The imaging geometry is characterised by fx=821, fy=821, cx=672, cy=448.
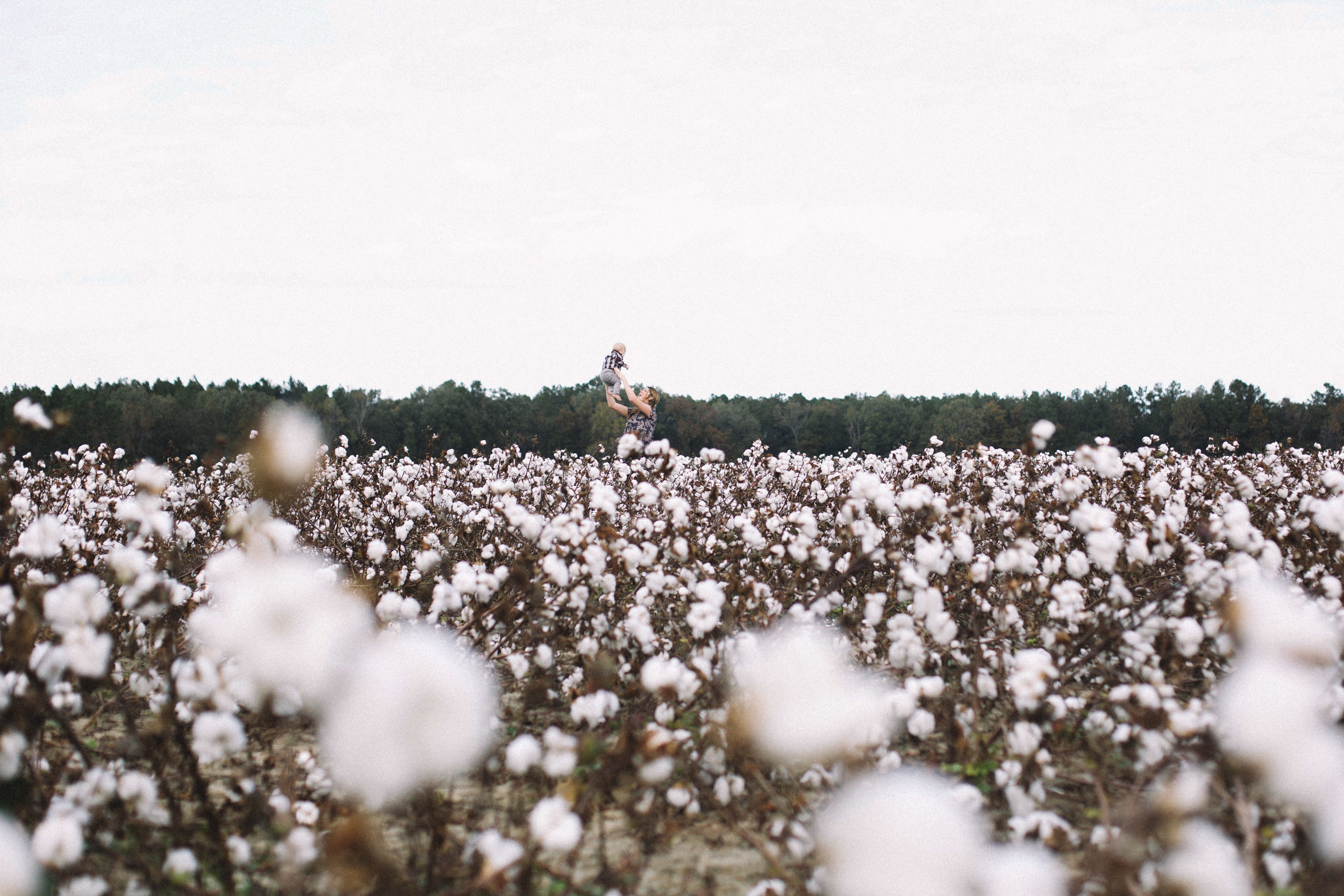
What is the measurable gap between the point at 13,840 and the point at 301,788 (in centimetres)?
174

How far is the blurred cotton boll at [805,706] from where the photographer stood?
2.94 meters

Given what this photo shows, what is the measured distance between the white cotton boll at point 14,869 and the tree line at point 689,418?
65.7 feet

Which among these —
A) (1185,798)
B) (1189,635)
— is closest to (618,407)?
(1189,635)

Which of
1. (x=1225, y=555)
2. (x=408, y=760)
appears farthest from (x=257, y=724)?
(x=1225, y=555)

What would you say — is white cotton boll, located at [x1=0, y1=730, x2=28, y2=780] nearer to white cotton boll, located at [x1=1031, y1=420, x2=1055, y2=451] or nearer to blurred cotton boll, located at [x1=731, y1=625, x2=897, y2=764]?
blurred cotton boll, located at [x1=731, y1=625, x2=897, y2=764]

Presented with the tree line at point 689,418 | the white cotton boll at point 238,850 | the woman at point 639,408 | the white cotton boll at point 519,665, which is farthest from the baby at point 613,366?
the tree line at point 689,418

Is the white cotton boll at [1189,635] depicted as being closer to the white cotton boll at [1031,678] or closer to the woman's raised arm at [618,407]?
the white cotton boll at [1031,678]

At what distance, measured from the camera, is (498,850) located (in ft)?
6.61

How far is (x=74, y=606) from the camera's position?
7.66ft

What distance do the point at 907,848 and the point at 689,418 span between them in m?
51.8

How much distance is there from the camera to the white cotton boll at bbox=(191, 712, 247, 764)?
7.85 ft

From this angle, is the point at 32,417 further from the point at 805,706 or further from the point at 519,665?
the point at 805,706

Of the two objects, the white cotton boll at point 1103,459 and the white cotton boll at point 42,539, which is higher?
the white cotton boll at point 1103,459

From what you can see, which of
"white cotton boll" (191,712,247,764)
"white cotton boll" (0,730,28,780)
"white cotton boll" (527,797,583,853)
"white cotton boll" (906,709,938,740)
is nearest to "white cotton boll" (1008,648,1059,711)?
"white cotton boll" (906,709,938,740)
